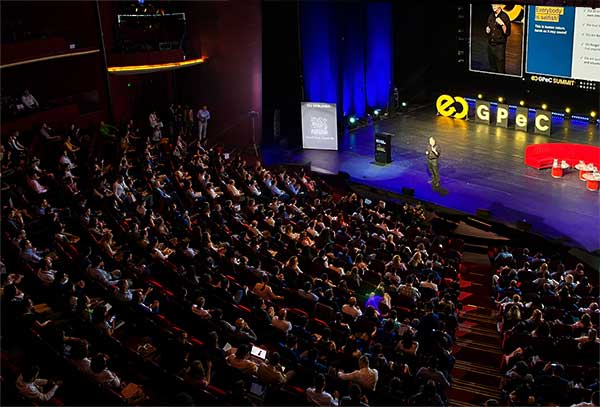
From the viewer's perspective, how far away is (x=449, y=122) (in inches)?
861

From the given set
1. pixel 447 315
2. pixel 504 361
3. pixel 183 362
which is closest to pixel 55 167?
pixel 183 362

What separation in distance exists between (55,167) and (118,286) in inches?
255

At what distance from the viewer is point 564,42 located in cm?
1970

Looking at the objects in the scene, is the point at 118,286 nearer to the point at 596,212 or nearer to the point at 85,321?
the point at 85,321

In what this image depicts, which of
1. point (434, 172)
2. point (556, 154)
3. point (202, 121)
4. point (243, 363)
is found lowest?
point (556, 154)

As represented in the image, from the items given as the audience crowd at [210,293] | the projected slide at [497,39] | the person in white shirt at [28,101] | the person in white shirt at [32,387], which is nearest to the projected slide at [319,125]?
the audience crowd at [210,293]

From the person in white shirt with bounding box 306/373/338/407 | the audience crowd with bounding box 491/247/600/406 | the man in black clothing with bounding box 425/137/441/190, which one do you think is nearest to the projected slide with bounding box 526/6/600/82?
the man in black clothing with bounding box 425/137/441/190

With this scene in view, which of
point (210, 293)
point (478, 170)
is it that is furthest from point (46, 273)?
point (478, 170)

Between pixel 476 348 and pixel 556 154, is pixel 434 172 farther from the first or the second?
pixel 476 348

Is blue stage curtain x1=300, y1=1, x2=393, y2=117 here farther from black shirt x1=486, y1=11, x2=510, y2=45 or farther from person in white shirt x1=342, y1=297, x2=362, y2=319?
person in white shirt x1=342, y1=297, x2=362, y2=319

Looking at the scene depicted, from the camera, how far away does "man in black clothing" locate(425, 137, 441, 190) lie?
1581 cm

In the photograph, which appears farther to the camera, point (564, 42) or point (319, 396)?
point (564, 42)

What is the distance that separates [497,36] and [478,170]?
6.20 meters

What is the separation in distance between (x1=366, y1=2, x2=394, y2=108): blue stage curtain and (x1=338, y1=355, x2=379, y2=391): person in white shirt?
623 inches
